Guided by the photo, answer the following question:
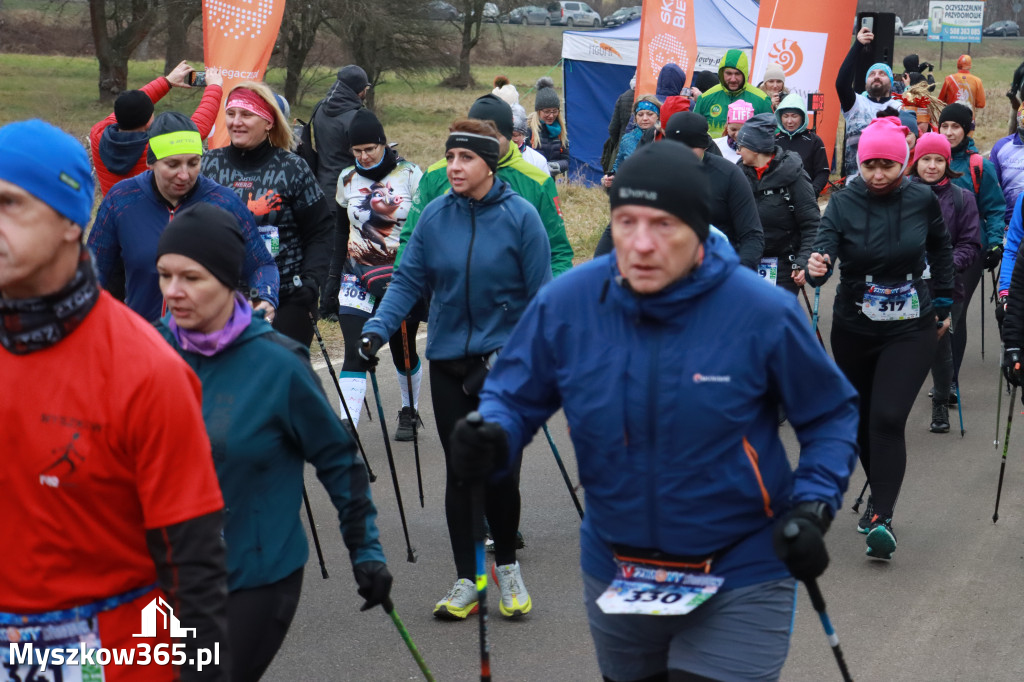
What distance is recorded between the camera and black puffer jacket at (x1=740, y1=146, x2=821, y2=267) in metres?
8.92

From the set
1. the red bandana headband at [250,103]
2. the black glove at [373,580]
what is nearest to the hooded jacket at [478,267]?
the red bandana headband at [250,103]

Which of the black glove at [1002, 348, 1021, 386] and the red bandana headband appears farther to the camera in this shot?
the red bandana headband

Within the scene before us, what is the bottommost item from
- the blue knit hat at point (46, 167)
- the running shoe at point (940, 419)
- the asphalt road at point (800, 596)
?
the running shoe at point (940, 419)

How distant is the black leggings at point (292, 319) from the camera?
6.93 meters

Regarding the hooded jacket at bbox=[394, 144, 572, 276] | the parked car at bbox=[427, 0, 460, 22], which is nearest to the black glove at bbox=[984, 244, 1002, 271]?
the hooded jacket at bbox=[394, 144, 572, 276]

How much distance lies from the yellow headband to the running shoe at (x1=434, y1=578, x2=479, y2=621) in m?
2.23

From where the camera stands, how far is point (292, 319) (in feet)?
22.9

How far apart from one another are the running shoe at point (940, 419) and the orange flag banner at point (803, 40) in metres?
9.08

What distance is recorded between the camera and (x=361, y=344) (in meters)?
5.54

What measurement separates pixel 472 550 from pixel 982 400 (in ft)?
18.8

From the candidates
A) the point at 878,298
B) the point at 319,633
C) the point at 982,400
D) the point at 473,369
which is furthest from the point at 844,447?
the point at 982,400

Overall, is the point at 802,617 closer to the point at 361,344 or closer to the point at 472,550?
the point at 472,550

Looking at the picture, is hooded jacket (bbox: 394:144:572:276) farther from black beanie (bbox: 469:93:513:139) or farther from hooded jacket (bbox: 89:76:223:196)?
hooded jacket (bbox: 89:76:223:196)

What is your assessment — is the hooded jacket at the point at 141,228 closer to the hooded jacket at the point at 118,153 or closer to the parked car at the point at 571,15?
the hooded jacket at the point at 118,153
